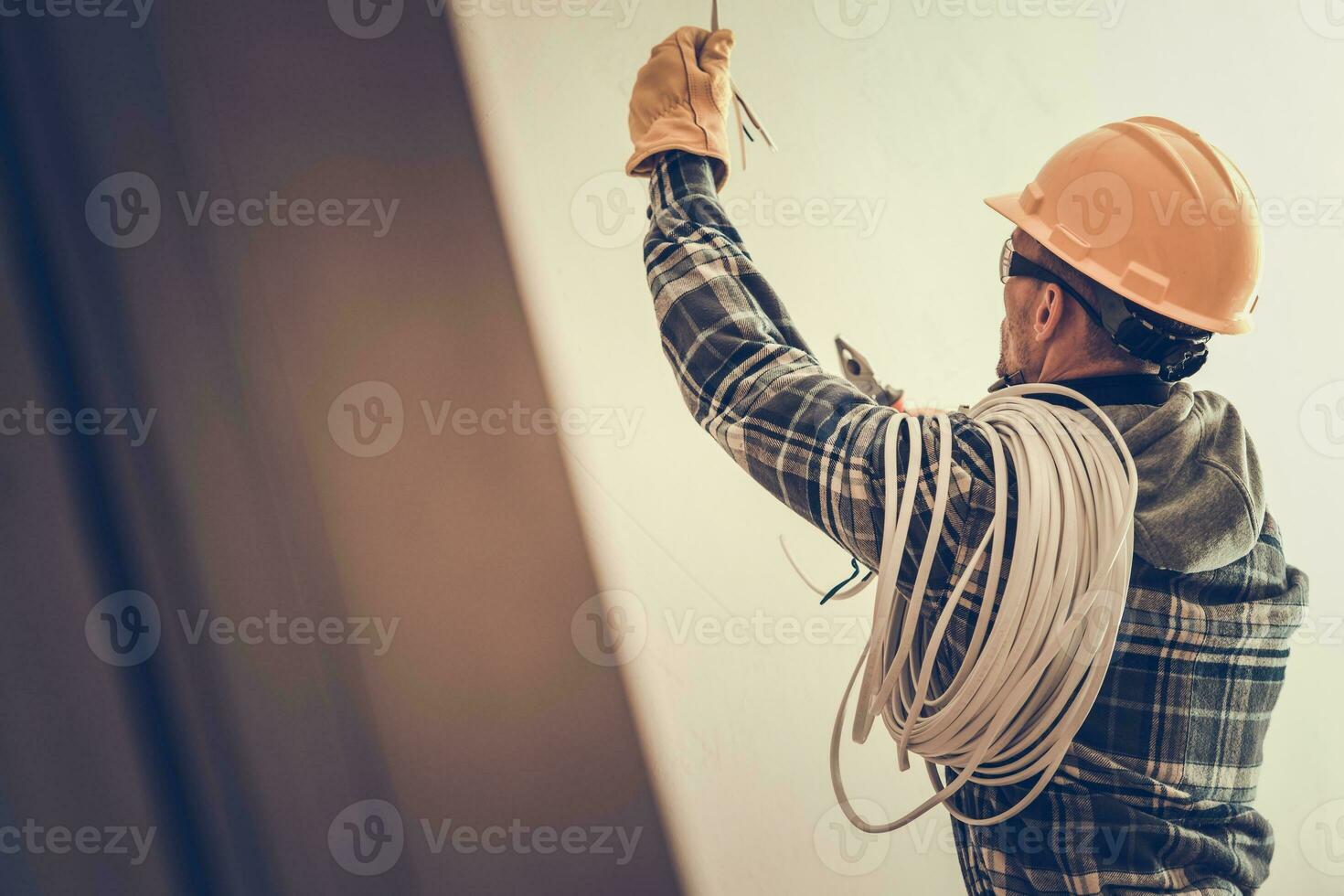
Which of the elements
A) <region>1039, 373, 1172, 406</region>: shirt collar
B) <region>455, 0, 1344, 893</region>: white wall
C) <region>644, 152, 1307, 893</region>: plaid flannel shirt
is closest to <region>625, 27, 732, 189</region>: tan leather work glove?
<region>644, 152, 1307, 893</region>: plaid flannel shirt

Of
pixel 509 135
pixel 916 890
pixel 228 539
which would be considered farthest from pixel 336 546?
pixel 916 890

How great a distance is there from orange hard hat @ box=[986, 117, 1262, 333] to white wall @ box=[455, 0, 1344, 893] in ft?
2.41

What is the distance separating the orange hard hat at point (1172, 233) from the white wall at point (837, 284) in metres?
0.73

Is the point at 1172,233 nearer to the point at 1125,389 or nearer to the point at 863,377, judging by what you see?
the point at 1125,389

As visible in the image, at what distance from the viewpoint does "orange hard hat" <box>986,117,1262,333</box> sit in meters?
1.08

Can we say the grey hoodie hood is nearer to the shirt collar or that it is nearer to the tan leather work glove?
the shirt collar

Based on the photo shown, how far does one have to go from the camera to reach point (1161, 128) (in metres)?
1.16

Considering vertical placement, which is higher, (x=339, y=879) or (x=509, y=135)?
(x=509, y=135)

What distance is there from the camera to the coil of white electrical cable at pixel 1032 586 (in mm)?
952

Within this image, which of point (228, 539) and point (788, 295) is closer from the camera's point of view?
point (228, 539)

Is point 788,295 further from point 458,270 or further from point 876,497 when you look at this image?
point 876,497

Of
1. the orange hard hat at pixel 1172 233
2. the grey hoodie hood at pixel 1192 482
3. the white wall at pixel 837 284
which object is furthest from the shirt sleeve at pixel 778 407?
the white wall at pixel 837 284

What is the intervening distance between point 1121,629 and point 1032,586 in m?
0.15

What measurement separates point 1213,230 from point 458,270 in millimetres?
1160
